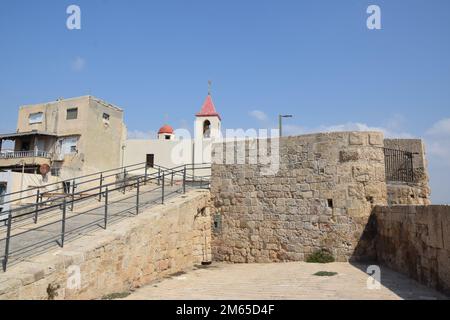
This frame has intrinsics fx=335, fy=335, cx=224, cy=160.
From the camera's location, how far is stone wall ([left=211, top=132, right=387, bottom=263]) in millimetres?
8594

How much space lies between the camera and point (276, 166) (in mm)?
9875

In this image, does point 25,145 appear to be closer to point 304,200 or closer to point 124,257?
point 124,257

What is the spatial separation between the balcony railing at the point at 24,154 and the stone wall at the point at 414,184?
2429 cm

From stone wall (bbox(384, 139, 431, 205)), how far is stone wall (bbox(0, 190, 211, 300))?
5.42m

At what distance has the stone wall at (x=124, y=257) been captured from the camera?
5238mm

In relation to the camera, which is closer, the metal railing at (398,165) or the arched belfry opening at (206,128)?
the metal railing at (398,165)

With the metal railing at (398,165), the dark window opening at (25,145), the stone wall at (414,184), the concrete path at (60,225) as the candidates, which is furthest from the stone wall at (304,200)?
the dark window opening at (25,145)

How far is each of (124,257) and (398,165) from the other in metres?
7.62

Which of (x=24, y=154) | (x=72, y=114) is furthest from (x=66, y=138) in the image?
(x=24, y=154)

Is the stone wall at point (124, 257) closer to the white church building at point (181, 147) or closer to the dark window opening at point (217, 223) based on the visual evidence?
the dark window opening at point (217, 223)

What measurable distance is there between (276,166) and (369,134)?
2.66 meters
